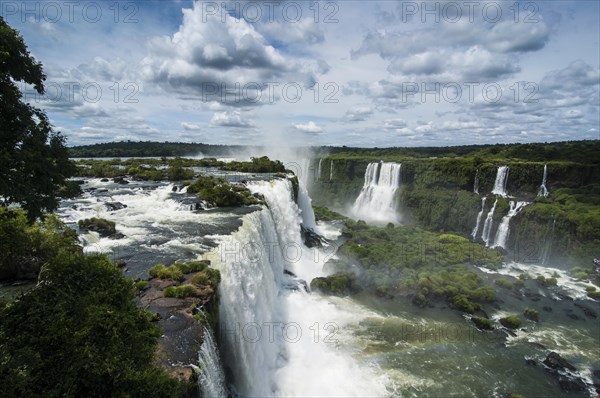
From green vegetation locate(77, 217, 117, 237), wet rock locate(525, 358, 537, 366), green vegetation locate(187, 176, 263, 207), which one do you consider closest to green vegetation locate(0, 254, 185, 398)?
green vegetation locate(77, 217, 117, 237)

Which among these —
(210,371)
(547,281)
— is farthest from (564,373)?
(210,371)

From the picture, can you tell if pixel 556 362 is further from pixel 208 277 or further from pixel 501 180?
pixel 501 180

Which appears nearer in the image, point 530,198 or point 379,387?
point 379,387

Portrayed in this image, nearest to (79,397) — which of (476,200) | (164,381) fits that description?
(164,381)

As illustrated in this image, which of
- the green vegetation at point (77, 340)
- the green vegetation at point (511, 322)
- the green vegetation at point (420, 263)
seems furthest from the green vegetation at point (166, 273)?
the green vegetation at point (511, 322)

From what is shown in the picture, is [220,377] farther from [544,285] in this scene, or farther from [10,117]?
[544,285]

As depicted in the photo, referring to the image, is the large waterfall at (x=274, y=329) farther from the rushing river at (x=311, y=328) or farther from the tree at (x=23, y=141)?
the tree at (x=23, y=141)
